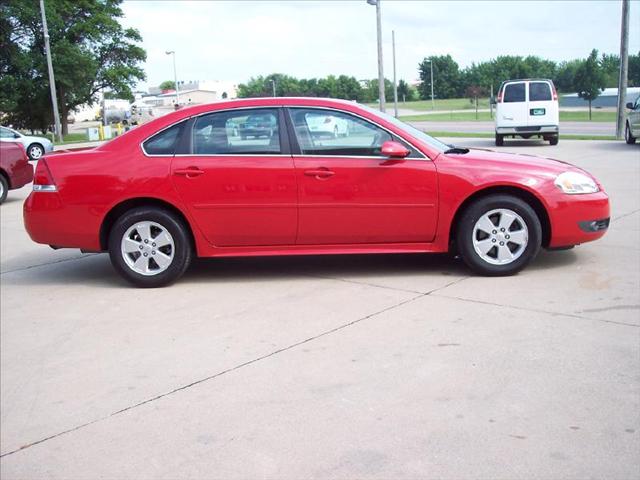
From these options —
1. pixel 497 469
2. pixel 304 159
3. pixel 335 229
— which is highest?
pixel 304 159

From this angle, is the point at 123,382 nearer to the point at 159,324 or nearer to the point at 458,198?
the point at 159,324

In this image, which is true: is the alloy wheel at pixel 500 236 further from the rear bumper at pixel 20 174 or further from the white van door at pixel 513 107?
the white van door at pixel 513 107

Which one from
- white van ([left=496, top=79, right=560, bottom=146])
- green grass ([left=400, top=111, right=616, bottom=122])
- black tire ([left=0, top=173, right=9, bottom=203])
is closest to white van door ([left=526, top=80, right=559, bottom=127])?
white van ([left=496, top=79, right=560, bottom=146])

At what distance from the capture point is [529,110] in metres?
20.3

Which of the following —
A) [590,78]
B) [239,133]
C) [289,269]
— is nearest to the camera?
[239,133]

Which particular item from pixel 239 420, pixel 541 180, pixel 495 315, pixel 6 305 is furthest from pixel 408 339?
pixel 6 305

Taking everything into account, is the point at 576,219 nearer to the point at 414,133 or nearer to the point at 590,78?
the point at 414,133

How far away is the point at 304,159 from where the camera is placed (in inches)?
235

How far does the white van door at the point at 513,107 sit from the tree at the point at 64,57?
32925mm

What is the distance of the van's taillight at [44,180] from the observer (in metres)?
6.17

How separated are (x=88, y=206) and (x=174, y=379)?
2535mm

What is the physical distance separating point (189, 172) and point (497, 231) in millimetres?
2657

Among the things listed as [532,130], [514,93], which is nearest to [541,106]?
[532,130]

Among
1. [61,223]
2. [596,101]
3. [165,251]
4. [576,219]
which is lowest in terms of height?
[165,251]
